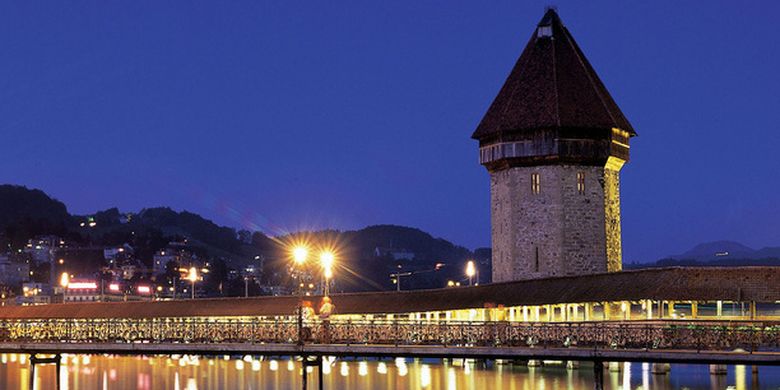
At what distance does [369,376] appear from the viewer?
76.8 m

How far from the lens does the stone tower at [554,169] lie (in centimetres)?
6544

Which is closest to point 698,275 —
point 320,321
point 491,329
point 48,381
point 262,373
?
point 491,329

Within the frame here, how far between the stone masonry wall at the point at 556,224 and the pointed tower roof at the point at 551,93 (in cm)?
227

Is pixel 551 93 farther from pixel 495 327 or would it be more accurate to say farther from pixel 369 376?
pixel 495 327

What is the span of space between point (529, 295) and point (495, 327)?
47.6 ft

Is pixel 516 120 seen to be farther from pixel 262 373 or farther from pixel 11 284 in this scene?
pixel 11 284

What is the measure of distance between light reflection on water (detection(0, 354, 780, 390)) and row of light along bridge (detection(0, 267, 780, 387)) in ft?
16.4

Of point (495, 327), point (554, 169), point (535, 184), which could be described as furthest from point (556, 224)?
point (495, 327)

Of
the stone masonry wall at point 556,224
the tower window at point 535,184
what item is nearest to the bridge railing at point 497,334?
the stone masonry wall at point 556,224

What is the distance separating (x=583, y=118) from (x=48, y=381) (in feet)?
110

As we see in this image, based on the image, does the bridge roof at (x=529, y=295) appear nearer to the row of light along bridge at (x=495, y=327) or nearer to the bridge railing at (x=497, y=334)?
the row of light along bridge at (x=495, y=327)

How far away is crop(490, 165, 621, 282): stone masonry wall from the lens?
65.2 m

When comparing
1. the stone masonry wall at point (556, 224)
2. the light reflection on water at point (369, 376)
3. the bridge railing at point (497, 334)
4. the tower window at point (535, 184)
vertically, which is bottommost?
the light reflection on water at point (369, 376)

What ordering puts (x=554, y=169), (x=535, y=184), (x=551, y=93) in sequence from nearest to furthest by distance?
1. (x=554, y=169)
2. (x=535, y=184)
3. (x=551, y=93)
